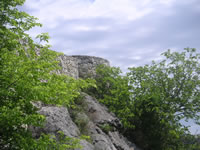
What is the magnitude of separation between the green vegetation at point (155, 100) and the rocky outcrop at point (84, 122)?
151 centimetres

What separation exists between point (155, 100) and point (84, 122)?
299 inches

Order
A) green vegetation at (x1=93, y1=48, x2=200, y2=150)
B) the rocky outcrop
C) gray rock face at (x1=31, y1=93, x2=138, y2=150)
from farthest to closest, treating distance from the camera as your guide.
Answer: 1. green vegetation at (x1=93, y1=48, x2=200, y2=150)
2. the rocky outcrop
3. gray rock face at (x1=31, y1=93, x2=138, y2=150)

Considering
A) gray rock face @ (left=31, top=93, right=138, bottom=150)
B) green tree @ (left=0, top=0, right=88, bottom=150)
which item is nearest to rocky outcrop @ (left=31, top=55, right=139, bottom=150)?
gray rock face @ (left=31, top=93, right=138, bottom=150)

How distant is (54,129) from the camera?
419 inches

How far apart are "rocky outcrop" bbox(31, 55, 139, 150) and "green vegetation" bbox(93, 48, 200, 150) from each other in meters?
1.51

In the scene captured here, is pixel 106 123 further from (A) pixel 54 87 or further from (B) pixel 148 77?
(A) pixel 54 87

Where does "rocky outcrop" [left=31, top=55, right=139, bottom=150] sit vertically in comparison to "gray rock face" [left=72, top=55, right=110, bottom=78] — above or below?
below

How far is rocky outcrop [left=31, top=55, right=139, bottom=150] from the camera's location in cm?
1105

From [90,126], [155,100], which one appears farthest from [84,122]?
[155,100]

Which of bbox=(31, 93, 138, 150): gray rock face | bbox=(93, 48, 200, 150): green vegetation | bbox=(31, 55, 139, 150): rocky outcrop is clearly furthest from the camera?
bbox=(93, 48, 200, 150): green vegetation

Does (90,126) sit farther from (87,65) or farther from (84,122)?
(87,65)

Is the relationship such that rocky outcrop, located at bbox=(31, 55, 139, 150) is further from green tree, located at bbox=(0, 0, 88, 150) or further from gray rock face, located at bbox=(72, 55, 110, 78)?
green tree, located at bbox=(0, 0, 88, 150)

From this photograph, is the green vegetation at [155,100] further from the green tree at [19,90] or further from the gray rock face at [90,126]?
the green tree at [19,90]

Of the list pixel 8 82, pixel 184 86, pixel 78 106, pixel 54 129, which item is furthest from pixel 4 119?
pixel 184 86
